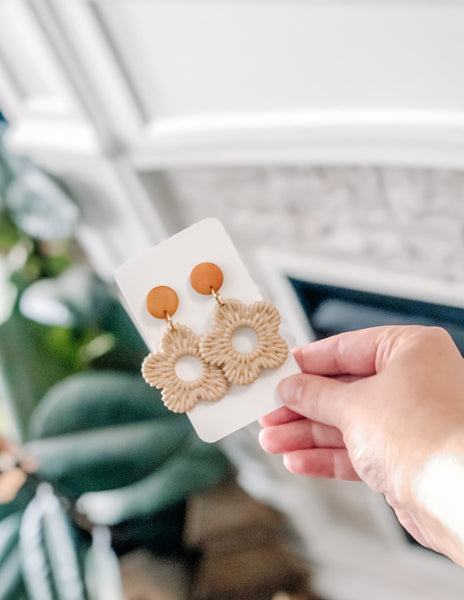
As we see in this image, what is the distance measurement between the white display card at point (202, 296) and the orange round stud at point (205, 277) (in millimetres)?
10

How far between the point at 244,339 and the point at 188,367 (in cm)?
6

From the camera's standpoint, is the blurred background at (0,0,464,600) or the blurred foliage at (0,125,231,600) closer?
the blurred background at (0,0,464,600)

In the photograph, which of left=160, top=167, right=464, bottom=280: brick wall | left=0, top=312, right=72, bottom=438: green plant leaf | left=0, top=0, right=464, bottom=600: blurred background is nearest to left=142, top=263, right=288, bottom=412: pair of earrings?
left=0, top=0, right=464, bottom=600: blurred background

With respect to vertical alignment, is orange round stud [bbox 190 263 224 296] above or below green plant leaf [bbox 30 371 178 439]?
above

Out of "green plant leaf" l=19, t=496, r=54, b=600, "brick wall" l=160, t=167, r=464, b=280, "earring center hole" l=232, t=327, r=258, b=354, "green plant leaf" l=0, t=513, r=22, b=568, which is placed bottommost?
"green plant leaf" l=19, t=496, r=54, b=600

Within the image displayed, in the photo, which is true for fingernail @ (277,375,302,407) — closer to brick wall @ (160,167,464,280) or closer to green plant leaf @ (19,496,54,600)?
brick wall @ (160,167,464,280)

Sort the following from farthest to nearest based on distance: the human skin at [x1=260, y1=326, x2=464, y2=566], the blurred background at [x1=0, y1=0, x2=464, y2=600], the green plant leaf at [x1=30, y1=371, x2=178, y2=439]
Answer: the green plant leaf at [x1=30, y1=371, x2=178, y2=439], the blurred background at [x1=0, y1=0, x2=464, y2=600], the human skin at [x1=260, y1=326, x2=464, y2=566]

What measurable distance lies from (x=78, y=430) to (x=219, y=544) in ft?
1.53

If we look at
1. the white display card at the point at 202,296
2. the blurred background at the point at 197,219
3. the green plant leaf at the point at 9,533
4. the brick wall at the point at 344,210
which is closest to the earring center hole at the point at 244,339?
the white display card at the point at 202,296

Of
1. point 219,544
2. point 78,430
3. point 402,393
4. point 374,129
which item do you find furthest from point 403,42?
point 219,544

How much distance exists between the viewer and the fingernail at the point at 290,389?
56cm

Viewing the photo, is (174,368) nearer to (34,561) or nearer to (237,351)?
(237,351)

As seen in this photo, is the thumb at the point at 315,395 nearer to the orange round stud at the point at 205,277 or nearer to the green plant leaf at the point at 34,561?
the orange round stud at the point at 205,277

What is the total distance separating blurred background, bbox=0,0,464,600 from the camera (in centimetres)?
77
